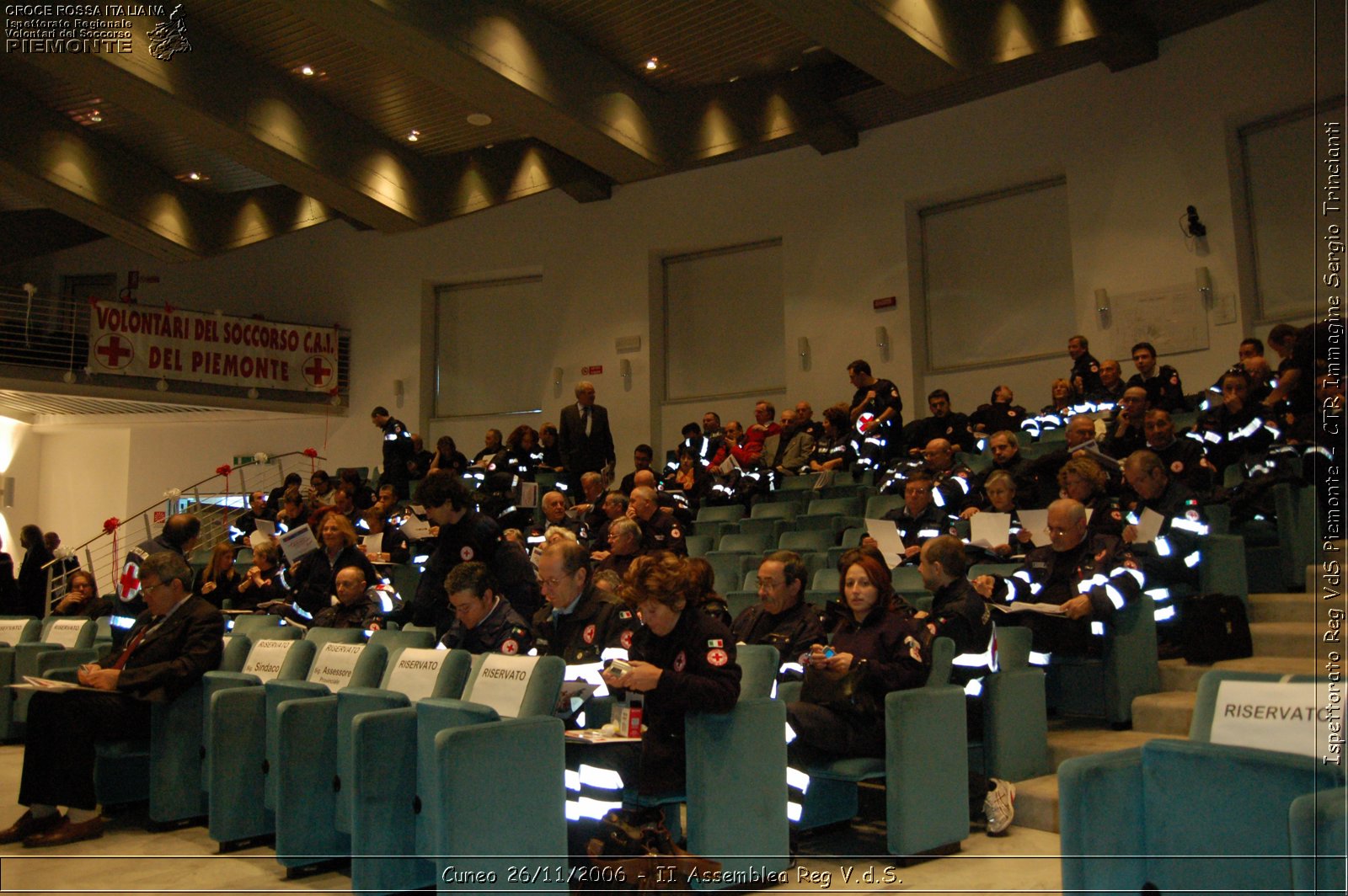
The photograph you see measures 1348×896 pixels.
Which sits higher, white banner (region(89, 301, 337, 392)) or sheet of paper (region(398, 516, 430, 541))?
white banner (region(89, 301, 337, 392))

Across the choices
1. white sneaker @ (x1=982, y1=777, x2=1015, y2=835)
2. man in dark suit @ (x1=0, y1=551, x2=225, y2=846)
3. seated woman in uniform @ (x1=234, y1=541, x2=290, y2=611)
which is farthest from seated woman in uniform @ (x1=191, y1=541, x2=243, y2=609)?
white sneaker @ (x1=982, y1=777, x2=1015, y2=835)

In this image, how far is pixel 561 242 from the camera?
14.4 meters

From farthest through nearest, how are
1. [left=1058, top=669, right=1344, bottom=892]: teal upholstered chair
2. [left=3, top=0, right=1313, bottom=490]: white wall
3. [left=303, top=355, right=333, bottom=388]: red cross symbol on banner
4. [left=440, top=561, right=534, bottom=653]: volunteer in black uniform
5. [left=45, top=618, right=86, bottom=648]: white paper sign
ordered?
[left=303, top=355, right=333, bottom=388]: red cross symbol on banner, [left=3, top=0, right=1313, bottom=490]: white wall, [left=45, top=618, right=86, bottom=648]: white paper sign, [left=440, top=561, right=534, bottom=653]: volunteer in black uniform, [left=1058, top=669, right=1344, bottom=892]: teal upholstered chair

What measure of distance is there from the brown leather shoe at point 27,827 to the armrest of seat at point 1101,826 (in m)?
4.17

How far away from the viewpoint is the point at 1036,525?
19.3 ft

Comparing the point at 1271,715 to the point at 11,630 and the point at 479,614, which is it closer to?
the point at 479,614

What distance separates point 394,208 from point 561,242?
2309 mm

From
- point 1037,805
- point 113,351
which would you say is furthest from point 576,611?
point 113,351

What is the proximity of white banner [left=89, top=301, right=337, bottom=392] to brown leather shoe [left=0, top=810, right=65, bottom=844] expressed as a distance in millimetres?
10540

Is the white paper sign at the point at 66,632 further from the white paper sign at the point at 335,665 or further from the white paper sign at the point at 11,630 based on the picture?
the white paper sign at the point at 335,665

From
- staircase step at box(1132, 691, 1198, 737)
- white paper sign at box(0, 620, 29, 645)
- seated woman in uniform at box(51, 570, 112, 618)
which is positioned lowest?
staircase step at box(1132, 691, 1198, 737)

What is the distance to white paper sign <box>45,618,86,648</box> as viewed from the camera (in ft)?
22.4

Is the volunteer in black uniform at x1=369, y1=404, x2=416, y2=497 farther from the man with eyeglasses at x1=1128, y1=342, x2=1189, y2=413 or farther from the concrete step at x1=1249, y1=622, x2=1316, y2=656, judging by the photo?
the concrete step at x1=1249, y1=622, x2=1316, y2=656

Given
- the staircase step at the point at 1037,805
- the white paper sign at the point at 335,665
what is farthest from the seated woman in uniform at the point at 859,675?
the white paper sign at the point at 335,665
